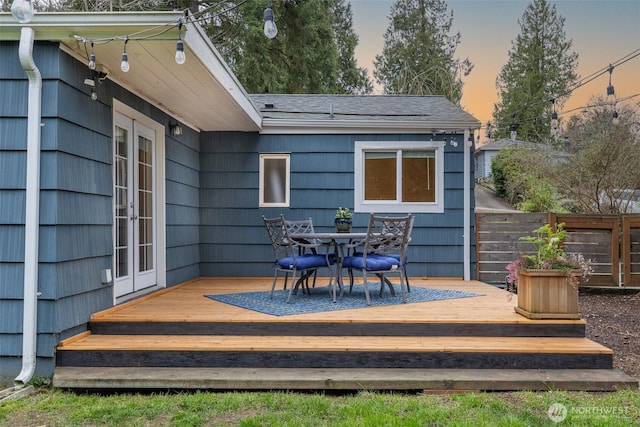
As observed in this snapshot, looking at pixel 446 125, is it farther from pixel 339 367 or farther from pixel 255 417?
pixel 255 417

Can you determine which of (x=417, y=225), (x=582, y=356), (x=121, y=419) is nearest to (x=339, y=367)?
(x=121, y=419)

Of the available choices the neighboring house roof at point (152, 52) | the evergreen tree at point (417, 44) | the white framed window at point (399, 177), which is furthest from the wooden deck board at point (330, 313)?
the evergreen tree at point (417, 44)

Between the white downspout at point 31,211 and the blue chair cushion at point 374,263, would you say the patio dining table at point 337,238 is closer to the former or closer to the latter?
the blue chair cushion at point 374,263

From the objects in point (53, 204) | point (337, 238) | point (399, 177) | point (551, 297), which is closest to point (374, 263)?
point (337, 238)

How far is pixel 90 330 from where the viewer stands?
3475 mm

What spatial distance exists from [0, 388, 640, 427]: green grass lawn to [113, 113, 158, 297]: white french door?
149 centimetres

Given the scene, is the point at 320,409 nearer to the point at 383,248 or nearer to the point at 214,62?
the point at 383,248

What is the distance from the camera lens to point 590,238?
6.49 m

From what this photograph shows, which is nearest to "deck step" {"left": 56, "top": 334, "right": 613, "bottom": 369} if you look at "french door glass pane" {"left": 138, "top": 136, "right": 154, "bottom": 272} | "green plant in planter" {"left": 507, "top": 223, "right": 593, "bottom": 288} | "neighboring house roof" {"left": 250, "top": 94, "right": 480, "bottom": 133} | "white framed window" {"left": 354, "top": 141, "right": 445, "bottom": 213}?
"green plant in planter" {"left": 507, "top": 223, "right": 593, "bottom": 288}

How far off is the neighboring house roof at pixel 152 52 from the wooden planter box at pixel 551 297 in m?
3.11

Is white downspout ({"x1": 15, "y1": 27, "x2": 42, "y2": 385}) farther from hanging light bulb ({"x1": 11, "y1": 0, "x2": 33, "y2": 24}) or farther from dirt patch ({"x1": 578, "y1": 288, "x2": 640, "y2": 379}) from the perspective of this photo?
dirt patch ({"x1": 578, "y1": 288, "x2": 640, "y2": 379})
